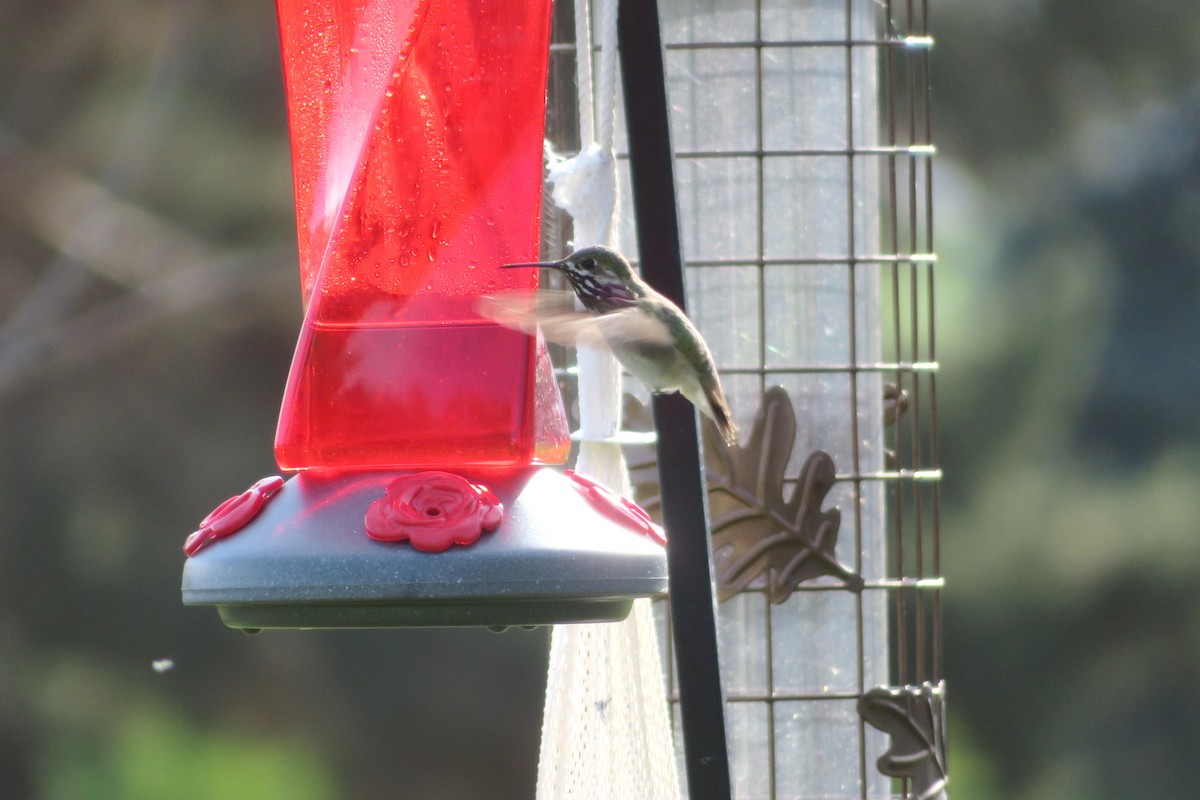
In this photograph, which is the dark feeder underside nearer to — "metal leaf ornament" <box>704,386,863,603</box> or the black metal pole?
the black metal pole

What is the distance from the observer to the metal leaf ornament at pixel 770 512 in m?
2.46

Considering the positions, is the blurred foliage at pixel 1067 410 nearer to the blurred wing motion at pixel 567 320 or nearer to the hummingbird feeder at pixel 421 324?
the blurred wing motion at pixel 567 320

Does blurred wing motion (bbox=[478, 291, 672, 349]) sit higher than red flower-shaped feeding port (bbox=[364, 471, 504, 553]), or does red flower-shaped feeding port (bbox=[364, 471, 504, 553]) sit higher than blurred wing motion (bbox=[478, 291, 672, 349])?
blurred wing motion (bbox=[478, 291, 672, 349])

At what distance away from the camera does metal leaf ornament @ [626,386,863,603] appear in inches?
97.0

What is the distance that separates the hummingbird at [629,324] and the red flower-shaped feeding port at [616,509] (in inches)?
5.8

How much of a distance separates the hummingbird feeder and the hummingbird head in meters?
0.05

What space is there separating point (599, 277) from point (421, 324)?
0.22m

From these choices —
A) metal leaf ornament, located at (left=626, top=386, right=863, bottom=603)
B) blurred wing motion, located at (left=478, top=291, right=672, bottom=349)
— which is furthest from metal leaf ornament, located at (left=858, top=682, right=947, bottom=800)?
blurred wing motion, located at (left=478, top=291, right=672, bottom=349)

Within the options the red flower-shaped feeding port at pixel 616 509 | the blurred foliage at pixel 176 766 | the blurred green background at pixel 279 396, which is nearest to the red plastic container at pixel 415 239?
the red flower-shaped feeding port at pixel 616 509

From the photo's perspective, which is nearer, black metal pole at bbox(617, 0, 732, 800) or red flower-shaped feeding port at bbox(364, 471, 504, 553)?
red flower-shaped feeding port at bbox(364, 471, 504, 553)

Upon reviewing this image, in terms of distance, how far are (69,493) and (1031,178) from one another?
151 inches

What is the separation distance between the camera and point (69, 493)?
6.01 meters

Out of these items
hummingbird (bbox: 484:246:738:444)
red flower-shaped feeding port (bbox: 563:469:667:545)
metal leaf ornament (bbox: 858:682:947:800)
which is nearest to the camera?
red flower-shaped feeding port (bbox: 563:469:667:545)

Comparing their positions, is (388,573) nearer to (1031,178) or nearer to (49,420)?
(49,420)
